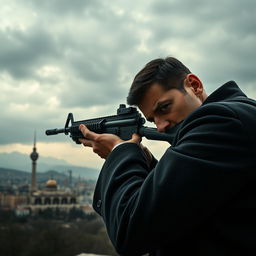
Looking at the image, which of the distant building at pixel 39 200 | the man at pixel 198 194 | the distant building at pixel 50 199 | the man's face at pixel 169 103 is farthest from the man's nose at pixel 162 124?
the distant building at pixel 50 199

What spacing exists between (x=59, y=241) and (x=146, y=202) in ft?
56.4

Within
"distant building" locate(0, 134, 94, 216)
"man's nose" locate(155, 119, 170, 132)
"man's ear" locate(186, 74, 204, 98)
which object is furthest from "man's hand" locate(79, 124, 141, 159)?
"distant building" locate(0, 134, 94, 216)

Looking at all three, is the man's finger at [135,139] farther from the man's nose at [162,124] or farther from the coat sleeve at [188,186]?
the coat sleeve at [188,186]

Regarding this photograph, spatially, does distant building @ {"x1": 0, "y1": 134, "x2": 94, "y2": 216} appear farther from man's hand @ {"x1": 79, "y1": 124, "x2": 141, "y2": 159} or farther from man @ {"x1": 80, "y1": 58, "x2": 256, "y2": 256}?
man @ {"x1": 80, "y1": 58, "x2": 256, "y2": 256}

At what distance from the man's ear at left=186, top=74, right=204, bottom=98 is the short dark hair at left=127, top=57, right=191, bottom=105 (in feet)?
0.07

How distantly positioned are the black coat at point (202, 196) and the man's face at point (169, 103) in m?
0.20

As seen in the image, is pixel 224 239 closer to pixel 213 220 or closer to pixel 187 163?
pixel 213 220

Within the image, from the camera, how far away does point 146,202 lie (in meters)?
0.88

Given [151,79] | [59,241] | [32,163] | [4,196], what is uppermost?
[32,163]

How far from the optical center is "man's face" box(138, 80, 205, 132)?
1147mm

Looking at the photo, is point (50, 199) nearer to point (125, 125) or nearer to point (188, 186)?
point (125, 125)

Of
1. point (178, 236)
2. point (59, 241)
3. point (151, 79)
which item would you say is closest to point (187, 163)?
point (178, 236)

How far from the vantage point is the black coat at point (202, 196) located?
32.9 inches

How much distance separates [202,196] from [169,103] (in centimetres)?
38
